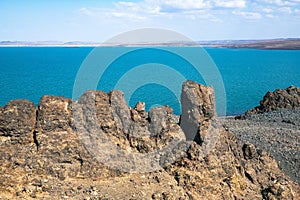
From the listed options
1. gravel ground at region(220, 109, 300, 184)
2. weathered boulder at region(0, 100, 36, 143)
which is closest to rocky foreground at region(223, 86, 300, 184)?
gravel ground at region(220, 109, 300, 184)

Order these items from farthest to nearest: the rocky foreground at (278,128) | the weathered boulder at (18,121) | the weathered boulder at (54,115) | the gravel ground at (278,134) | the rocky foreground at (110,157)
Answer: the rocky foreground at (278,128) < the gravel ground at (278,134) < the weathered boulder at (54,115) < the weathered boulder at (18,121) < the rocky foreground at (110,157)

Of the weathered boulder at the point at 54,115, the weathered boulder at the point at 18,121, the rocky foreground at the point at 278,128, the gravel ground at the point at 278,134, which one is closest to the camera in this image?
the weathered boulder at the point at 18,121

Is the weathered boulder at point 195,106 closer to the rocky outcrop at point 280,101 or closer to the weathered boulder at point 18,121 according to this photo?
the weathered boulder at point 18,121

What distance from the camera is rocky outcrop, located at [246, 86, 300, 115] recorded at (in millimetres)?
40406

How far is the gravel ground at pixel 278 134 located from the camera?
76.0 ft

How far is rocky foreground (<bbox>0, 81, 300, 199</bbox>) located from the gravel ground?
645 cm

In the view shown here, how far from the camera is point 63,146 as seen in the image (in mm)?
12750

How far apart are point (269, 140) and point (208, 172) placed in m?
15.0

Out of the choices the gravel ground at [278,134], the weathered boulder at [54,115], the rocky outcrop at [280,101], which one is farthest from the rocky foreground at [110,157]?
the rocky outcrop at [280,101]

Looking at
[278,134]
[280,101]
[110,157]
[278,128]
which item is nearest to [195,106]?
[110,157]

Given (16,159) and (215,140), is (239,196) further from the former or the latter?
(16,159)

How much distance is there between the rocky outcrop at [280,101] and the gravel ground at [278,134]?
1726 mm

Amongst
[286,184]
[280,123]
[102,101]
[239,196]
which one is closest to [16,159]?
[102,101]

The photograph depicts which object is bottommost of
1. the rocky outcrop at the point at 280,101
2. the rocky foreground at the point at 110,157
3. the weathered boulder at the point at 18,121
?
the rocky foreground at the point at 110,157
